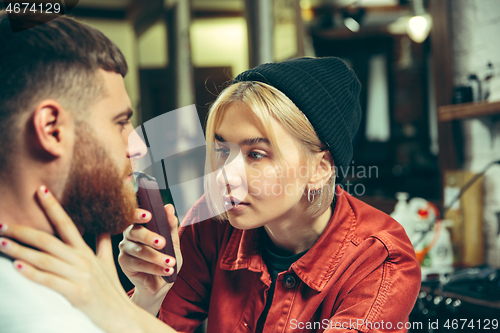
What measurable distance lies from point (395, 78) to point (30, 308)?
4.98 ft

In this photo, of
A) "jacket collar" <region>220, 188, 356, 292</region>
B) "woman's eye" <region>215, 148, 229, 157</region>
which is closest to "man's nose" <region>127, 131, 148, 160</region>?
"woman's eye" <region>215, 148, 229, 157</region>

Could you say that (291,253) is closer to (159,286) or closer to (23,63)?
(159,286)

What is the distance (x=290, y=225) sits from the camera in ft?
2.18

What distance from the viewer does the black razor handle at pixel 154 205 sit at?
495 millimetres

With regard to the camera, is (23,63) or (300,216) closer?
(23,63)

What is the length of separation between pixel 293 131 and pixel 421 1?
106 cm

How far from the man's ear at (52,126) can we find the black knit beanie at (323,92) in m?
0.28

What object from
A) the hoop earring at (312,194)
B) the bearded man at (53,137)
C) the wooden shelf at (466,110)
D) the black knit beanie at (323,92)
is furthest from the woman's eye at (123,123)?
the wooden shelf at (466,110)

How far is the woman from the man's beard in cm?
7

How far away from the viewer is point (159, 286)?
556mm

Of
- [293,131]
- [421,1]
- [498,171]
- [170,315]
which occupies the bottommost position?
[170,315]

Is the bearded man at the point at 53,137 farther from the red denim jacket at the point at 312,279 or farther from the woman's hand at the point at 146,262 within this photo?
the red denim jacket at the point at 312,279

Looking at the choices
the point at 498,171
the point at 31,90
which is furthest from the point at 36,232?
the point at 498,171

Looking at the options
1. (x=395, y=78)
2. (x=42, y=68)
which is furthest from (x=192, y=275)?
(x=395, y=78)
